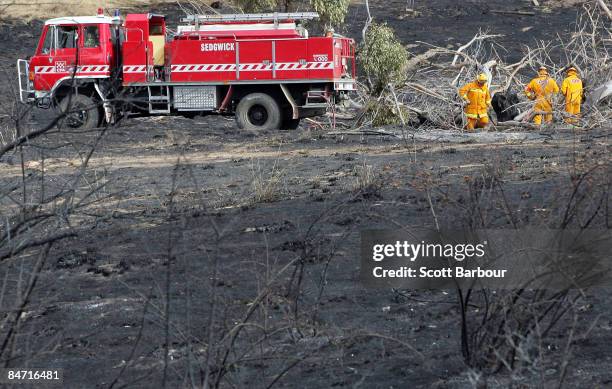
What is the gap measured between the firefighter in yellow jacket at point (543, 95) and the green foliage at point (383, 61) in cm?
320

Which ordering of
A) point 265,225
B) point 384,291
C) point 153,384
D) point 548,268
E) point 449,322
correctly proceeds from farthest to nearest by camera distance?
point 265,225 → point 384,291 → point 449,322 → point 153,384 → point 548,268

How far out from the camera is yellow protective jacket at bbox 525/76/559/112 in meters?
19.5

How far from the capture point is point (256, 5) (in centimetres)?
2628

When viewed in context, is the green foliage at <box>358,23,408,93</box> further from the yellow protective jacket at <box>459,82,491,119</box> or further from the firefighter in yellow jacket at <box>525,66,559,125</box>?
the firefighter in yellow jacket at <box>525,66,559,125</box>

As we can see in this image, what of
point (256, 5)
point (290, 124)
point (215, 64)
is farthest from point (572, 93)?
point (256, 5)

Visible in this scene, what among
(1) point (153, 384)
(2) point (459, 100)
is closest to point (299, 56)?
(2) point (459, 100)

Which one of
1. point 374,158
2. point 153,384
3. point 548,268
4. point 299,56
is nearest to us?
point 548,268

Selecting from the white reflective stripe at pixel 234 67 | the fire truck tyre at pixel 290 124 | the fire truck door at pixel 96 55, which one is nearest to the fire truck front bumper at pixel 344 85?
the white reflective stripe at pixel 234 67

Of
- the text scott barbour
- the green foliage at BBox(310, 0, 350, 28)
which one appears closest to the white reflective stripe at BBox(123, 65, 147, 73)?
the green foliage at BBox(310, 0, 350, 28)

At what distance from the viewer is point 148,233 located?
402 inches

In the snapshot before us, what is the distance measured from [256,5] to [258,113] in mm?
5153

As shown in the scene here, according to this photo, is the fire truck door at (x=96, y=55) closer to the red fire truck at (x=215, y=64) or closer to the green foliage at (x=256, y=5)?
the red fire truck at (x=215, y=64)

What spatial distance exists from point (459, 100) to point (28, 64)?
892 cm

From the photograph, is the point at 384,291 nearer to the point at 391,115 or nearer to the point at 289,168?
the point at 289,168
